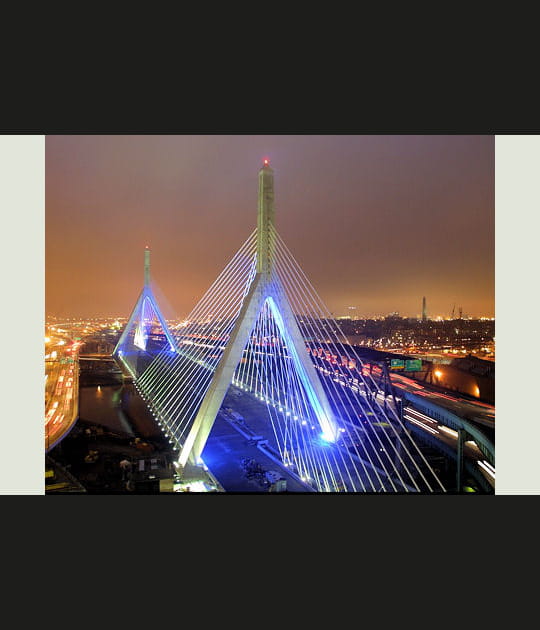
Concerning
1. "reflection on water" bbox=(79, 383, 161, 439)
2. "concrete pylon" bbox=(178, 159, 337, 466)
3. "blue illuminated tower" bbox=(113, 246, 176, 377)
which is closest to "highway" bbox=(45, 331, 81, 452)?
"reflection on water" bbox=(79, 383, 161, 439)

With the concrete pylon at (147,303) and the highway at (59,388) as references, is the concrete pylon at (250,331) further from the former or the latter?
the concrete pylon at (147,303)

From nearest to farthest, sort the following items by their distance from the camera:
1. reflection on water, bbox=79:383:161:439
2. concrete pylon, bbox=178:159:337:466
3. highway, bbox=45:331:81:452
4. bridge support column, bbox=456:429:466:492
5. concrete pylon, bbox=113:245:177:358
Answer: concrete pylon, bbox=178:159:337:466
bridge support column, bbox=456:429:466:492
highway, bbox=45:331:81:452
reflection on water, bbox=79:383:161:439
concrete pylon, bbox=113:245:177:358

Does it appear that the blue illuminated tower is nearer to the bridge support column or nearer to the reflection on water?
the reflection on water

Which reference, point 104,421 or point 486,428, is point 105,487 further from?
point 486,428

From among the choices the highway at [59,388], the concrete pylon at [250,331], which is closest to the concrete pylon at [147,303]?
the highway at [59,388]

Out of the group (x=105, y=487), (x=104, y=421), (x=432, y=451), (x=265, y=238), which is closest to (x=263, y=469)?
(x=105, y=487)

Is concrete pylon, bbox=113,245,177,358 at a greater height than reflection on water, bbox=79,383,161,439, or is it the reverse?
concrete pylon, bbox=113,245,177,358
